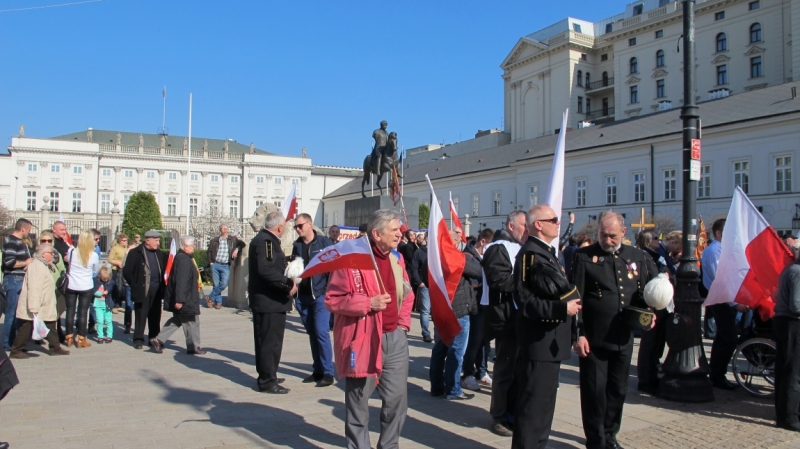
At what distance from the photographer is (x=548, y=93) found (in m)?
71.6

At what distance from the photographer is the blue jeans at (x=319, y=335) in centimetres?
767

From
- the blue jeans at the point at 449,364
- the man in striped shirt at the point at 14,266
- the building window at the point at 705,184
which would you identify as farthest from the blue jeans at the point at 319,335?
the building window at the point at 705,184

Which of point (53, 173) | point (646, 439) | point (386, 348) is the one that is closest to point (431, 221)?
point (386, 348)

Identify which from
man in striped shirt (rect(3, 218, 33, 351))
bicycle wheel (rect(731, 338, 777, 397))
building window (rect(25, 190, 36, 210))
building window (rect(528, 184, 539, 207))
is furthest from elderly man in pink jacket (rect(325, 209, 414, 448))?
building window (rect(25, 190, 36, 210))

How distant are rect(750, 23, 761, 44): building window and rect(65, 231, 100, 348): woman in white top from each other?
58887mm

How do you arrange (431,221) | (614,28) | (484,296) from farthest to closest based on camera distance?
(614,28) < (484,296) < (431,221)

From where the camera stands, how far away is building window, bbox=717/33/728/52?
57562 mm

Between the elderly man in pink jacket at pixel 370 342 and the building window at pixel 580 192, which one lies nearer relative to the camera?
the elderly man in pink jacket at pixel 370 342

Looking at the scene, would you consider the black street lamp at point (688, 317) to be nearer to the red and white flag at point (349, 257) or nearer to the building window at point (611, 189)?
the red and white flag at point (349, 257)

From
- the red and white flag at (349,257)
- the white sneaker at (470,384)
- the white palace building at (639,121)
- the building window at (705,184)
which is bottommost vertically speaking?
the white sneaker at (470,384)

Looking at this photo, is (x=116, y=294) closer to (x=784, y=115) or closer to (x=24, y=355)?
(x=24, y=355)

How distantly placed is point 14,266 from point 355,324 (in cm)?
759

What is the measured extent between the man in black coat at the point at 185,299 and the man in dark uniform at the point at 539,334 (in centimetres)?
652

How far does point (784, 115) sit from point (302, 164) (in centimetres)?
6691
